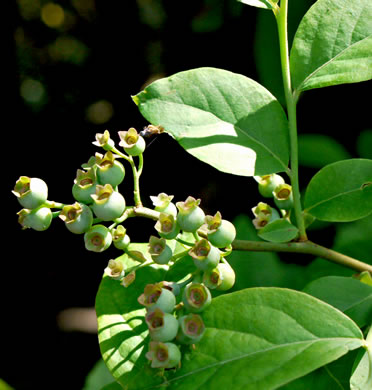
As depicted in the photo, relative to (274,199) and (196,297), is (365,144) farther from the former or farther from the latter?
(196,297)

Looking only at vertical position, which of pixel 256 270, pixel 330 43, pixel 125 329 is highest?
pixel 330 43

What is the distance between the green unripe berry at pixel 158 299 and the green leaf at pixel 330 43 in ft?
1.69

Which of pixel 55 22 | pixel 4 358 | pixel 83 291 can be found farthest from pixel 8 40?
pixel 4 358

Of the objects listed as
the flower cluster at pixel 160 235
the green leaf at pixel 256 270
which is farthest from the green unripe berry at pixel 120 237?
the green leaf at pixel 256 270

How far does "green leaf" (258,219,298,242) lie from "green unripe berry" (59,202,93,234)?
37 centimetres

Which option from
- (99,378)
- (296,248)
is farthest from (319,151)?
(99,378)

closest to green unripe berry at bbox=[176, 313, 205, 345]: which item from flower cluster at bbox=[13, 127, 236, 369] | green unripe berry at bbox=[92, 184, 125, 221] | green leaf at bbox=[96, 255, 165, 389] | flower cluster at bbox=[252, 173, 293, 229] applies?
flower cluster at bbox=[13, 127, 236, 369]

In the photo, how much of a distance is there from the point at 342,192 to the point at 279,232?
0.54 feet

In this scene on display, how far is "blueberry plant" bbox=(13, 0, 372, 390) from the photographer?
1.05 m

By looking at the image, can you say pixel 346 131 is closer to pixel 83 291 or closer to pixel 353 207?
pixel 353 207

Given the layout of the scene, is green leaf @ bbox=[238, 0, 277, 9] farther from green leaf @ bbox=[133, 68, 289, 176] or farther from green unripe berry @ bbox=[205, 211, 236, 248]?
green unripe berry @ bbox=[205, 211, 236, 248]

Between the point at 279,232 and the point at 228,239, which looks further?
the point at 279,232

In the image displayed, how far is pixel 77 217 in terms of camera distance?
1.09 metres

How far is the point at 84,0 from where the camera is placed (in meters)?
3.58
